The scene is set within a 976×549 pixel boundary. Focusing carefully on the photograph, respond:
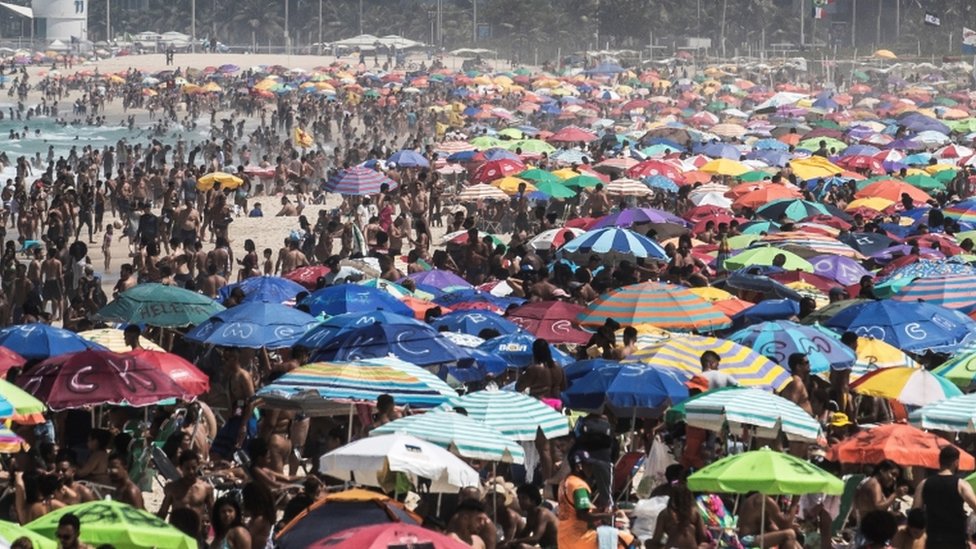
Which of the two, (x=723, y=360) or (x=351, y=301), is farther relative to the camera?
(x=351, y=301)

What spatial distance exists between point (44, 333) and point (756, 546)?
6.05 meters

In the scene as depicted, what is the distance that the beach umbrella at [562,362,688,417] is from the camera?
12094 mm

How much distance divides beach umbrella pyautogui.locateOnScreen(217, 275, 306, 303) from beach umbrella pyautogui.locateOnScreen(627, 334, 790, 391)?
184 inches

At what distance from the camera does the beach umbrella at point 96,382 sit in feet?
38.8

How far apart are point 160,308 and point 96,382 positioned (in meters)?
3.94

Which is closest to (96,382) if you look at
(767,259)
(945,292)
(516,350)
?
(516,350)

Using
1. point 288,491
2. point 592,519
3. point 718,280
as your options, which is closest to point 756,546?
point 592,519

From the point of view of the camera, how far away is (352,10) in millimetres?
113125

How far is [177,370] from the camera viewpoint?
12711 millimetres

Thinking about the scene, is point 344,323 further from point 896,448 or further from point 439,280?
point 896,448

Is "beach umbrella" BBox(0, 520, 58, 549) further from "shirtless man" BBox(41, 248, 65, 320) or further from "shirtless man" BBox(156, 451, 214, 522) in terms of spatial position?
"shirtless man" BBox(41, 248, 65, 320)

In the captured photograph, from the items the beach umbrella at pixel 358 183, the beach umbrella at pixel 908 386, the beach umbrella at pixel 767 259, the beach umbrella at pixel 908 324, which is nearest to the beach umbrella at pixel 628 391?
the beach umbrella at pixel 908 386

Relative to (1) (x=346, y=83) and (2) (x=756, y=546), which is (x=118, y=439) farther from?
(1) (x=346, y=83)

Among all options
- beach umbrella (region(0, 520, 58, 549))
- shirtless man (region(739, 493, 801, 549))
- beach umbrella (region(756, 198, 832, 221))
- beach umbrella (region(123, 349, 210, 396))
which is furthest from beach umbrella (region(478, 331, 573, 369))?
beach umbrella (region(756, 198, 832, 221))
